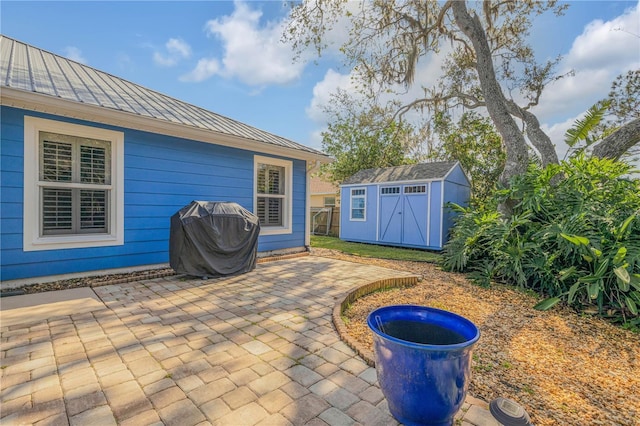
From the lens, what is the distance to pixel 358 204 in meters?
11.5

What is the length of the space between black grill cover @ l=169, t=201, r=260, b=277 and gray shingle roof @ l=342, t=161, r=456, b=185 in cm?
673

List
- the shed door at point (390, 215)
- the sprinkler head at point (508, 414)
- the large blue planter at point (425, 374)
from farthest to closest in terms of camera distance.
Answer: the shed door at point (390, 215) < the large blue planter at point (425, 374) < the sprinkler head at point (508, 414)

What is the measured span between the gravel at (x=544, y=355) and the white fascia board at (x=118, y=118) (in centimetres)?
389

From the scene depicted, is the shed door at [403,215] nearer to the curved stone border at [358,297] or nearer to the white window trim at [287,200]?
the white window trim at [287,200]

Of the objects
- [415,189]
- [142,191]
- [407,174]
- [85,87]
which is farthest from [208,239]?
[407,174]

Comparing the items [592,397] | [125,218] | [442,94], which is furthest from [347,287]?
[442,94]

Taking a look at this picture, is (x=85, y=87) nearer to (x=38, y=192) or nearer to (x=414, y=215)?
(x=38, y=192)

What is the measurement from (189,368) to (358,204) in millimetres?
9801

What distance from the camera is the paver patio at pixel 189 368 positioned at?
1676 millimetres

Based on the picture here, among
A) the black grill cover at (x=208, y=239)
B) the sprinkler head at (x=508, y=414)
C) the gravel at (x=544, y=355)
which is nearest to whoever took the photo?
the sprinkler head at (x=508, y=414)

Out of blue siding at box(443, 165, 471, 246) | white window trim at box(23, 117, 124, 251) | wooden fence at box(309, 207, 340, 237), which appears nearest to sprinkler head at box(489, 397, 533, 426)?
white window trim at box(23, 117, 124, 251)

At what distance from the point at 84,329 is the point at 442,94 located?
42.0ft

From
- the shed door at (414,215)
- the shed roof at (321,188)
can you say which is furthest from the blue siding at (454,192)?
the shed roof at (321,188)

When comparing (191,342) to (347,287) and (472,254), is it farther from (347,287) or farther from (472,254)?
(472,254)
